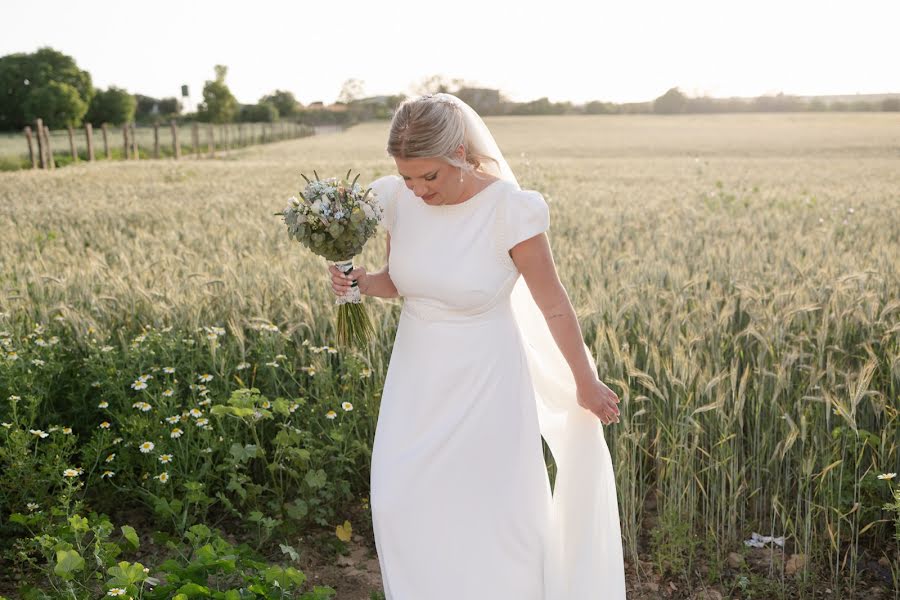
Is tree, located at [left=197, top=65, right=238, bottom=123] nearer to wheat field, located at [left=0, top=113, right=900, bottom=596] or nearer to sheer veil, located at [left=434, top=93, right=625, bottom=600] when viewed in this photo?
wheat field, located at [left=0, top=113, right=900, bottom=596]

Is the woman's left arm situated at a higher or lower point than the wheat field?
higher

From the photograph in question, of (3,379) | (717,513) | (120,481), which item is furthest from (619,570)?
(3,379)

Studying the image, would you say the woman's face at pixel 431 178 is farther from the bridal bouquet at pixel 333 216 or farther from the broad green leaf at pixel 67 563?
the broad green leaf at pixel 67 563

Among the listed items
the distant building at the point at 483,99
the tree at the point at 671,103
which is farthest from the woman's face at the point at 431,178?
the tree at the point at 671,103

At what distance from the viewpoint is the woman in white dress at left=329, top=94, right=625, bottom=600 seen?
2.62 metres

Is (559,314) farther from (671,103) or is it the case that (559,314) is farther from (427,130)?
(671,103)

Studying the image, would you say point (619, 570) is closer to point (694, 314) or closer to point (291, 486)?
point (291, 486)

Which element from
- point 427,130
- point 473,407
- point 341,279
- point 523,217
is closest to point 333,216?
point 341,279

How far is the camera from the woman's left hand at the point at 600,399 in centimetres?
264

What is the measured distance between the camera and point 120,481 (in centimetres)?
359

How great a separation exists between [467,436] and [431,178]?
A: 0.83 meters

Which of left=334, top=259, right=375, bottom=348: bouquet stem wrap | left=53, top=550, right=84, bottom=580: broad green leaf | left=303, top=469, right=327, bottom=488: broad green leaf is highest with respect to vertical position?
left=334, top=259, right=375, bottom=348: bouquet stem wrap

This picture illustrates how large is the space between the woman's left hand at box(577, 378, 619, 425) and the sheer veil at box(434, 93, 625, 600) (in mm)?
107

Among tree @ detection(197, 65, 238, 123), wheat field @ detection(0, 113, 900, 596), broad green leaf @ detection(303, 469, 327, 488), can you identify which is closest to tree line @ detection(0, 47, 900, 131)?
tree @ detection(197, 65, 238, 123)
